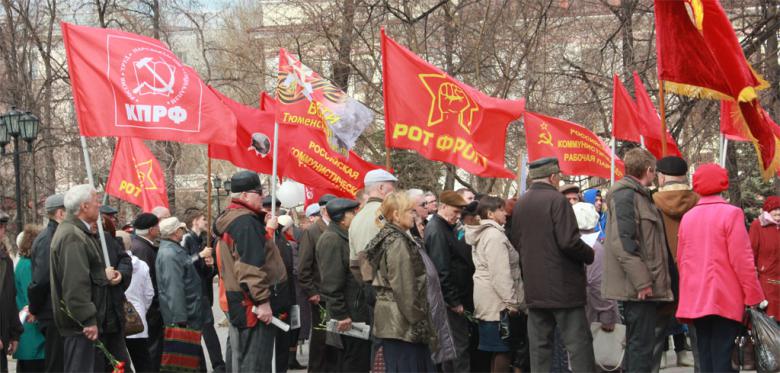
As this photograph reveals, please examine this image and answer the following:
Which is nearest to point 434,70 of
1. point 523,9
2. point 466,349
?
point 466,349

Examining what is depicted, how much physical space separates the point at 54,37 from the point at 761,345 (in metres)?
31.2

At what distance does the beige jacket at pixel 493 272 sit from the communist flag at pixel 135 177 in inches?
218

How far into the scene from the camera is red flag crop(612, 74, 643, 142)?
42.4ft

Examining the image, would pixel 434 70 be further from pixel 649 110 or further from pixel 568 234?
pixel 649 110

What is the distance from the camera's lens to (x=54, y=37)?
35.4 meters

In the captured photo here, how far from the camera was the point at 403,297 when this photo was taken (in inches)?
294

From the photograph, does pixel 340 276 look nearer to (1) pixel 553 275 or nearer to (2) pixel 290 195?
(1) pixel 553 275

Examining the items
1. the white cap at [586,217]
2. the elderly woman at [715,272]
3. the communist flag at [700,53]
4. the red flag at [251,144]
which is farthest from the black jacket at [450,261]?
the red flag at [251,144]

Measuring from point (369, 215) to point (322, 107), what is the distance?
7.12ft

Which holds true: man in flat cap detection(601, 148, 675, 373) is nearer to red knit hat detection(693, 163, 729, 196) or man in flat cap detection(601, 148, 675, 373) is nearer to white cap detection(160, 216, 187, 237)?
red knit hat detection(693, 163, 729, 196)

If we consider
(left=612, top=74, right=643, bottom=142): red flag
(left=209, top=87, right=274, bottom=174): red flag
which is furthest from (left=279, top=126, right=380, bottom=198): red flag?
(left=612, top=74, right=643, bottom=142): red flag

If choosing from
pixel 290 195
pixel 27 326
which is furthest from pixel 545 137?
pixel 290 195

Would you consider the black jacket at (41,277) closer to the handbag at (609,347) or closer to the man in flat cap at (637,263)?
the man in flat cap at (637,263)

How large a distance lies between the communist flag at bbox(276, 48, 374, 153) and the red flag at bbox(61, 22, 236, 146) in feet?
5.29
